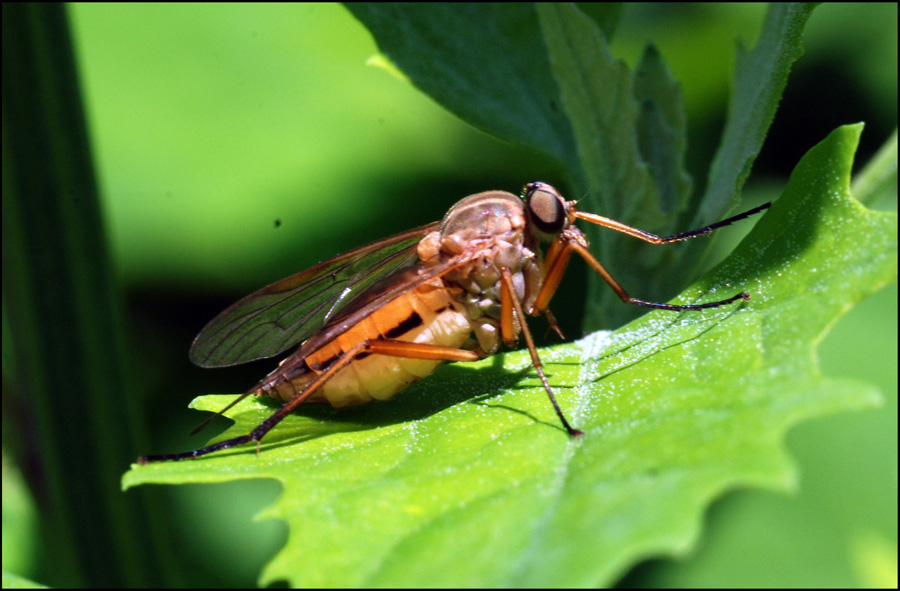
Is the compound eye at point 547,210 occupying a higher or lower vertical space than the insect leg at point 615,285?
higher

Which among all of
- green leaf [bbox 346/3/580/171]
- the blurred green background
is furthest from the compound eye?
the blurred green background

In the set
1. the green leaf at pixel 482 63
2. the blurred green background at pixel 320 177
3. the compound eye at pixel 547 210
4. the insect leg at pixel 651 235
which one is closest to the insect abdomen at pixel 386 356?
the compound eye at pixel 547 210

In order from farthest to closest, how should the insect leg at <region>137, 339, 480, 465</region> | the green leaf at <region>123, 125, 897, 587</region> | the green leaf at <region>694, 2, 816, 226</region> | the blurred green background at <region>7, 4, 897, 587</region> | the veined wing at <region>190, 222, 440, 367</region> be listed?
the blurred green background at <region>7, 4, 897, 587</region> → the veined wing at <region>190, 222, 440, 367</region> → the insect leg at <region>137, 339, 480, 465</region> → the green leaf at <region>694, 2, 816, 226</region> → the green leaf at <region>123, 125, 897, 587</region>

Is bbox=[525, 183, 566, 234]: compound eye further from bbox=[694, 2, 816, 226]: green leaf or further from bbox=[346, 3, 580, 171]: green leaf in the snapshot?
bbox=[694, 2, 816, 226]: green leaf

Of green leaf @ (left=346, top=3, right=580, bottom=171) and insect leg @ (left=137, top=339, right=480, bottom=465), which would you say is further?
green leaf @ (left=346, top=3, right=580, bottom=171)

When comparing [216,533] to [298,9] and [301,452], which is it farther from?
[298,9]

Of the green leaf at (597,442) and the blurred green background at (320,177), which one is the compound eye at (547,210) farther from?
the blurred green background at (320,177)

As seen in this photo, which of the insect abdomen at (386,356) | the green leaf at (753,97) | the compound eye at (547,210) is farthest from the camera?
the compound eye at (547,210)

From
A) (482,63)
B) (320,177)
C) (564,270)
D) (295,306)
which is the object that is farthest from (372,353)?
(320,177)
